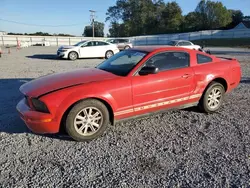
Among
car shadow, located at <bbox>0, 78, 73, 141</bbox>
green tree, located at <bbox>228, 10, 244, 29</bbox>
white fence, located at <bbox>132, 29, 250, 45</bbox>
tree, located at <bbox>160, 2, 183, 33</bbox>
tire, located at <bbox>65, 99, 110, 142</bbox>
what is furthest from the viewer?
green tree, located at <bbox>228, 10, 244, 29</bbox>

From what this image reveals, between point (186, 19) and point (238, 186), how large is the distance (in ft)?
253

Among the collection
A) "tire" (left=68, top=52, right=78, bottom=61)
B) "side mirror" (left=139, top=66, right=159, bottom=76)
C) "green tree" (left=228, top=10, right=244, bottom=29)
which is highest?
"green tree" (left=228, top=10, right=244, bottom=29)

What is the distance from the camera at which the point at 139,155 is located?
3211 mm

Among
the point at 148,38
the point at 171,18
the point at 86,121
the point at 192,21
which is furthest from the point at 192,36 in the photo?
the point at 86,121

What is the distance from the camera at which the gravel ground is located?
2.68 m

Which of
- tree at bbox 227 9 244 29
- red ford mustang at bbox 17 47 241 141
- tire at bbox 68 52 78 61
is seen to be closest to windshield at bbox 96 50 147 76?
red ford mustang at bbox 17 47 241 141

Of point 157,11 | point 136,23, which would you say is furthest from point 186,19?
point 136,23

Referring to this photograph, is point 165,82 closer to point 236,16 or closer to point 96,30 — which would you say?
point 96,30

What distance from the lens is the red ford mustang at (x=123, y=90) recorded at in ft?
11.2

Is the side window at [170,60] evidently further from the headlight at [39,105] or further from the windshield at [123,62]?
the headlight at [39,105]

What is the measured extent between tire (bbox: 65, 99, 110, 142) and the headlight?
0.36 metres

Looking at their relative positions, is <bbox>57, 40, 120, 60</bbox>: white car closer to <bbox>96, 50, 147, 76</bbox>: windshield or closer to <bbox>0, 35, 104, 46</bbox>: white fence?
<bbox>96, 50, 147, 76</bbox>: windshield

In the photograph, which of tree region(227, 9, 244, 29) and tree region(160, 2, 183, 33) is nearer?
tree region(160, 2, 183, 33)

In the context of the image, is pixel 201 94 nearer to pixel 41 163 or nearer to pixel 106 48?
pixel 41 163
